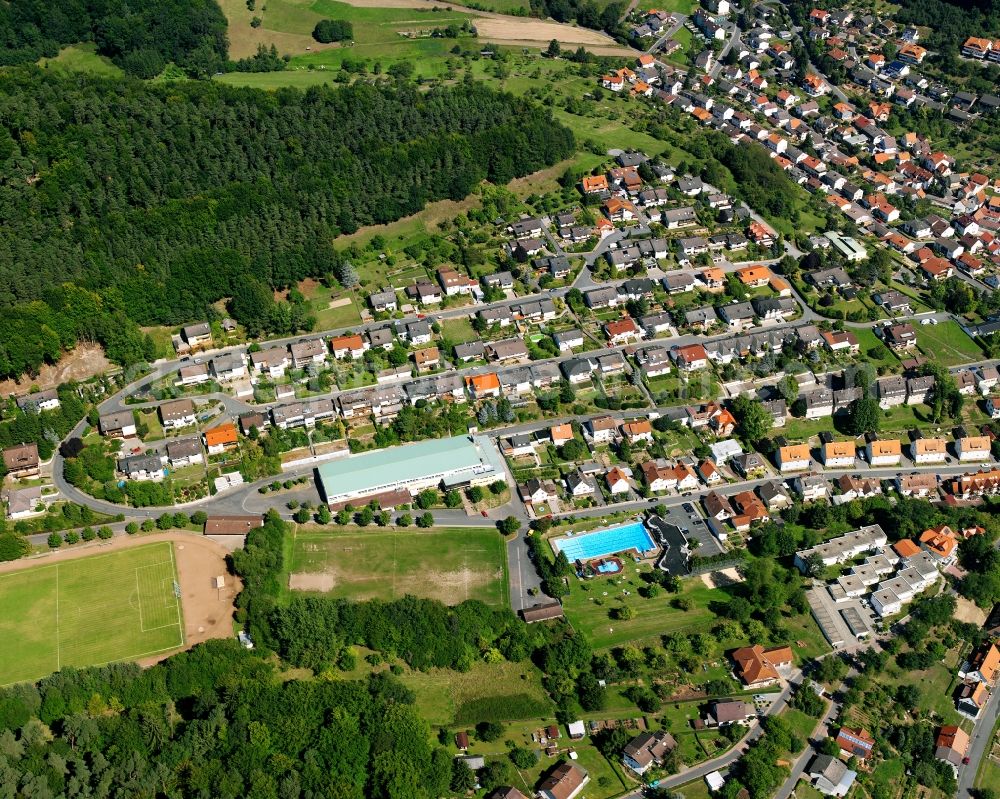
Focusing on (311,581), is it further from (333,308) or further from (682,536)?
(333,308)

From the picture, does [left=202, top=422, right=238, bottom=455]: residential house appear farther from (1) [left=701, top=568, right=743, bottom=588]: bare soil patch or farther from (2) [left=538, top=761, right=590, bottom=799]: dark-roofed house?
(1) [left=701, top=568, right=743, bottom=588]: bare soil patch

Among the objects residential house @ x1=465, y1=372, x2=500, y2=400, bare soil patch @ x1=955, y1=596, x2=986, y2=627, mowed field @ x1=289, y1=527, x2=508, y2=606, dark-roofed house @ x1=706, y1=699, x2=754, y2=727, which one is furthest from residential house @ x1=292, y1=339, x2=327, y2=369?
bare soil patch @ x1=955, y1=596, x2=986, y2=627

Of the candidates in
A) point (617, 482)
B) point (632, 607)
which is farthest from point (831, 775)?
point (617, 482)

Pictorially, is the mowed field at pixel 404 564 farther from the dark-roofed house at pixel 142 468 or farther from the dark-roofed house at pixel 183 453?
the dark-roofed house at pixel 142 468

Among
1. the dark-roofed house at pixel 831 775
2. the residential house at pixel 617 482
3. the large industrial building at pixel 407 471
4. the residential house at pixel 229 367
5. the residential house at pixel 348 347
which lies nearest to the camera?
the dark-roofed house at pixel 831 775

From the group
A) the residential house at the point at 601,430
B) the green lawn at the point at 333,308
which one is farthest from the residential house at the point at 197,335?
the residential house at the point at 601,430

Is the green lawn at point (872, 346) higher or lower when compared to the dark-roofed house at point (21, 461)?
higher
